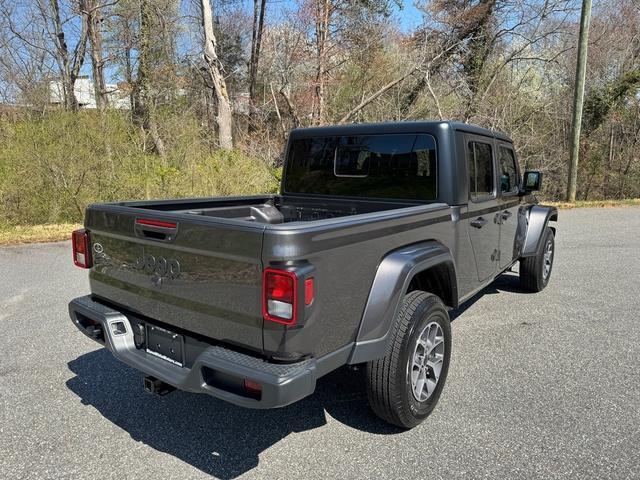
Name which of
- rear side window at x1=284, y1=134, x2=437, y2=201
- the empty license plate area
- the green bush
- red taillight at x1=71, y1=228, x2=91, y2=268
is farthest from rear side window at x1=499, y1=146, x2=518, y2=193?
the green bush

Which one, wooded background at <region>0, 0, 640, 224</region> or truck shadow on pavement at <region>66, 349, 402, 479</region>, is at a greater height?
wooded background at <region>0, 0, 640, 224</region>

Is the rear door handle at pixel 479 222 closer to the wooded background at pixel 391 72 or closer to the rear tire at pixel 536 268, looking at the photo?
the rear tire at pixel 536 268

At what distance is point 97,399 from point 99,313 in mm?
762

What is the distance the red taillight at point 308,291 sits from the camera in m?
2.16

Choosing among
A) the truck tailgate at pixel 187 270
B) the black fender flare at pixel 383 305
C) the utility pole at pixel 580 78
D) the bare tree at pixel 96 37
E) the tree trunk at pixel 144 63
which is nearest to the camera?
the truck tailgate at pixel 187 270

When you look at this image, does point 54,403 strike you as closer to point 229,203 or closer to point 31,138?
point 229,203

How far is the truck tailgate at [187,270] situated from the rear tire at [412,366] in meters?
0.84

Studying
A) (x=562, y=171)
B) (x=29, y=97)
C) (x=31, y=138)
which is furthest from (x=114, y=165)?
(x=562, y=171)

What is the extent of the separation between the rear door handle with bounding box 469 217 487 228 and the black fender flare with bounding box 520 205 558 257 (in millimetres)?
1578

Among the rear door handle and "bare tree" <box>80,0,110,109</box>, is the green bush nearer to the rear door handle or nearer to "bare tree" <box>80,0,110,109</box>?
"bare tree" <box>80,0,110,109</box>

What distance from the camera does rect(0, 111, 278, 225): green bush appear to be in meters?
9.95

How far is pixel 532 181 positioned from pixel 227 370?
4.10 m

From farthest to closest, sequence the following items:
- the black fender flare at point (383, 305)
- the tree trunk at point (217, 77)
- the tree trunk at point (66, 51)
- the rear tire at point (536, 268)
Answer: the tree trunk at point (66, 51) < the tree trunk at point (217, 77) < the rear tire at point (536, 268) < the black fender flare at point (383, 305)

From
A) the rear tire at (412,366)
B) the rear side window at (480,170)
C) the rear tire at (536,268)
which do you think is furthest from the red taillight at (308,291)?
the rear tire at (536,268)
